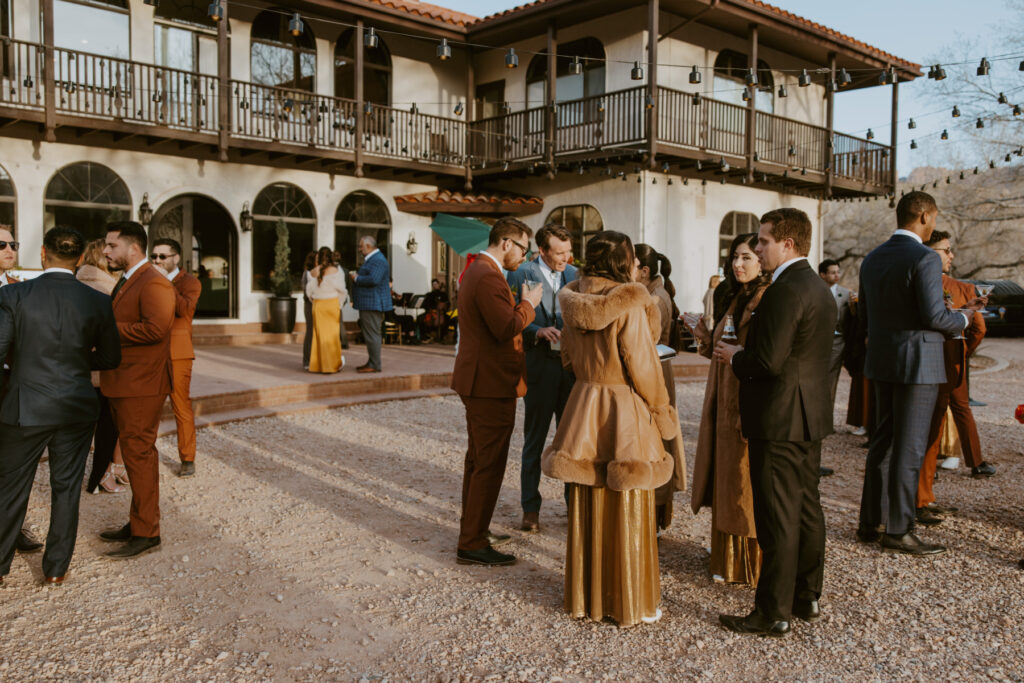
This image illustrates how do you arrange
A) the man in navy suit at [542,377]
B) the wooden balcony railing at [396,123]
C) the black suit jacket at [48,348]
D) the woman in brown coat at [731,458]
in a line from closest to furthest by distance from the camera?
the black suit jacket at [48,348] → the woman in brown coat at [731,458] → the man in navy suit at [542,377] → the wooden balcony railing at [396,123]

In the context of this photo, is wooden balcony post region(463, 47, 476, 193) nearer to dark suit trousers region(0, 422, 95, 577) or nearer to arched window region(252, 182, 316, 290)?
arched window region(252, 182, 316, 290)

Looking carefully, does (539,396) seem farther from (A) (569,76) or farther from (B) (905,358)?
(A) (569,76)

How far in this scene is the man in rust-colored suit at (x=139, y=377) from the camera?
4.46 metres

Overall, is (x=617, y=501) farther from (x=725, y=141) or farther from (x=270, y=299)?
(x=725, y=141)

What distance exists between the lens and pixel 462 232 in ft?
36.1

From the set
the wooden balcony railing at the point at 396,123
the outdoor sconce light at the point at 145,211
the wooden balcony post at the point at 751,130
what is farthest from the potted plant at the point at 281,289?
the wooden balcony post at the point at 751,130

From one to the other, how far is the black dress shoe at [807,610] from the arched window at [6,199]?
45.4 feet

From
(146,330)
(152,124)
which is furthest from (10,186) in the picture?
(146,330)

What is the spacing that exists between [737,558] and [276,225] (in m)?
14.0

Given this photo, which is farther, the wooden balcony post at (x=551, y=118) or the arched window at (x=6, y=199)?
the wooden balcony post at (x=551, y=118)

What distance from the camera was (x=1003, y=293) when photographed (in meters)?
22.6

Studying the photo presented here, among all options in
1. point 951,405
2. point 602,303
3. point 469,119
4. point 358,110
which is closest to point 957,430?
point 951,405

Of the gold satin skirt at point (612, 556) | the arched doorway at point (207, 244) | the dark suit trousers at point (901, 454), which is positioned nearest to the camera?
the gold satin skirt at point (612, 556)

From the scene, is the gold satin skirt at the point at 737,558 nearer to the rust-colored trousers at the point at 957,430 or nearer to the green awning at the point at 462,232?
the rust-colored trousers at the point at 957,430
